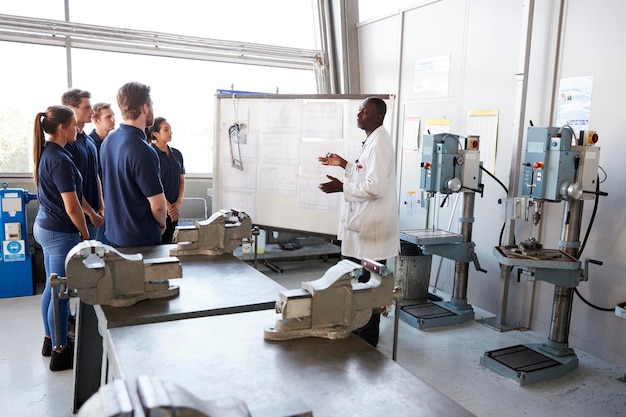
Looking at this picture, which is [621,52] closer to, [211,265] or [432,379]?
[432,379]

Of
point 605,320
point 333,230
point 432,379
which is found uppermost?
point 333,230

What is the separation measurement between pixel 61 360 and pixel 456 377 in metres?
2.13

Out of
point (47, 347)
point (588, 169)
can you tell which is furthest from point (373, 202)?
point (47, 347)

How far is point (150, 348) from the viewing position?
3.90 ft

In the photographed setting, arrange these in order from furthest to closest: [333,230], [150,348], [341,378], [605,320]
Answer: [333,230] < [605,320] < [150,348] < [341,378]

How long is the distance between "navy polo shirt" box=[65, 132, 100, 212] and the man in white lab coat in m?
1.39

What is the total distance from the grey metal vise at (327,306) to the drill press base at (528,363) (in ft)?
5.70

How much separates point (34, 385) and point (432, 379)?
205cm

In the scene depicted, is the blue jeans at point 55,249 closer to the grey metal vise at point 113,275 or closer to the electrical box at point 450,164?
the grey metal vise at point 113,275

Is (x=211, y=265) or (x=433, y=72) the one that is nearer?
(x=211, y=265)

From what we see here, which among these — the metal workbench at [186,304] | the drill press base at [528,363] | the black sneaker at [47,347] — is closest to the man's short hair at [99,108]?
the black sneaker at [47,347]

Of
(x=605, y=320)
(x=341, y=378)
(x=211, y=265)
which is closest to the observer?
(x=341, y=378)

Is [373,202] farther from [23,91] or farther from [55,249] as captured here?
[23,91]

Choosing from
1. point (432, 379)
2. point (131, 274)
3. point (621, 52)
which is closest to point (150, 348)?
point (131, 274)
